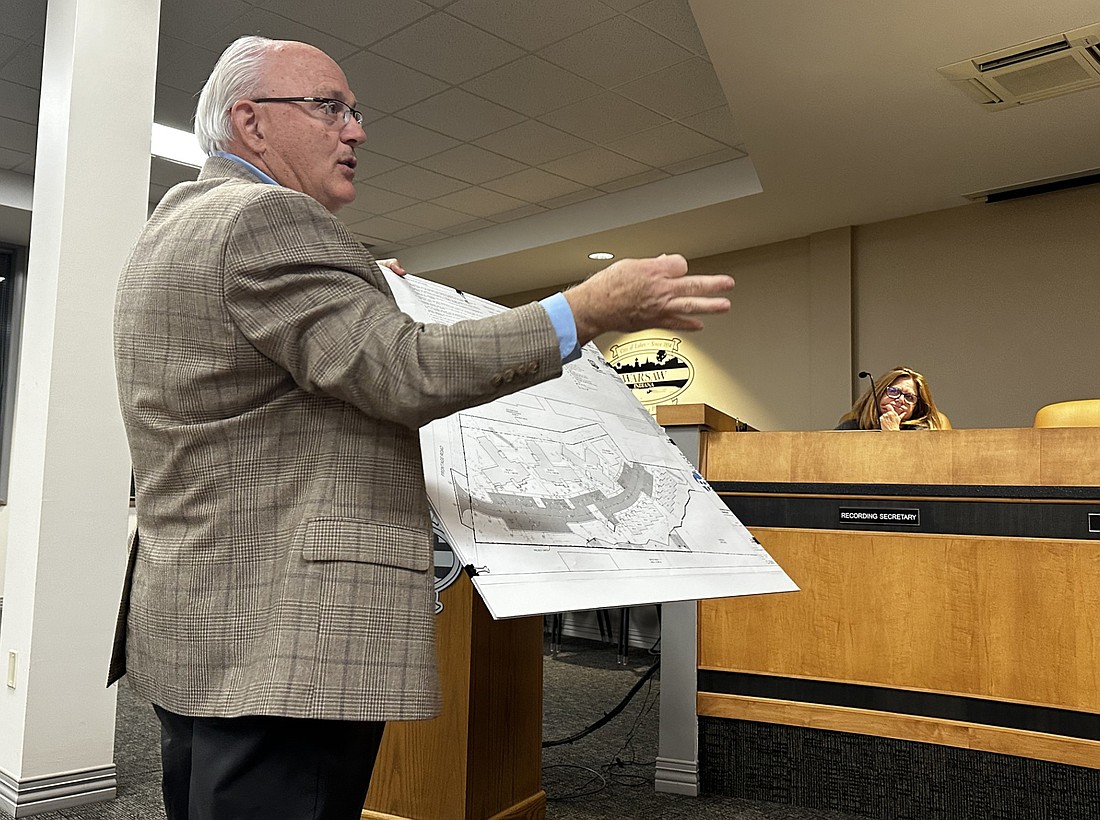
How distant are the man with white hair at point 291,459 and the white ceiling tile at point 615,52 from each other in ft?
10.4

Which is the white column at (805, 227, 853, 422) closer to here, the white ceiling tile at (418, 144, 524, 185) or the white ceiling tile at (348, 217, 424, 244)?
the white ceiling tile at (418, 144, 524, 185)

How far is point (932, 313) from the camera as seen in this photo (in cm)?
552

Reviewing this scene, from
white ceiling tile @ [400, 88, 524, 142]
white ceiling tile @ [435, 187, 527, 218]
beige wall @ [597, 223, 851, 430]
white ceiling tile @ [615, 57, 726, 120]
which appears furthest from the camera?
white ceiling tile @ [435, 187, 527, 218]

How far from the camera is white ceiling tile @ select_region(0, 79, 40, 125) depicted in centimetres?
457

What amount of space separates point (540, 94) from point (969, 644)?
3.17 m

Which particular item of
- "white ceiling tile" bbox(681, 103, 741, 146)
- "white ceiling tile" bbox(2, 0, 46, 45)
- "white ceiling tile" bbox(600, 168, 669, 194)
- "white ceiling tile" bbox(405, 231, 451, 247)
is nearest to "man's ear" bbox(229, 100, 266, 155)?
"white ceiling tile" bbox(2, 0, 46, 45)

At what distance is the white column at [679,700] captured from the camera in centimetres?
262

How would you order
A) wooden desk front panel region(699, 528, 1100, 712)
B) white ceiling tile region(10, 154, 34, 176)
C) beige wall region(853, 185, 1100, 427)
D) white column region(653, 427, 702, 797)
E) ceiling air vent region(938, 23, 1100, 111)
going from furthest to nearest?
white ceiling tile region(10, 154, 34, 176) → beige wall region(853, 185, 1100, 427) → ceiling air vent region(938, 23, 1100, 111) → white column region(653, 427, 702, 797) → wooden desk front panel region(699, 528, 1100, 712)

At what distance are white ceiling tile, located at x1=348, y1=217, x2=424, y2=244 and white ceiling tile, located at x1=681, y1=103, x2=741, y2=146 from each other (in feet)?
8.02

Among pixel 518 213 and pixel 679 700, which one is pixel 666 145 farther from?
pixel 679 700

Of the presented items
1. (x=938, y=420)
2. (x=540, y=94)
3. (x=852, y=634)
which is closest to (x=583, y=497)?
(x=852, y=634)

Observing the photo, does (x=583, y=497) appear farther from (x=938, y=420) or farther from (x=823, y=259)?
(x=823, y=259)

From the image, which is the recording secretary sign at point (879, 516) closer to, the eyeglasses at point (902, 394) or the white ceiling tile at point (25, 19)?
the eyeglasses at point (902, 394)

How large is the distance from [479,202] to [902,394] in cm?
323
